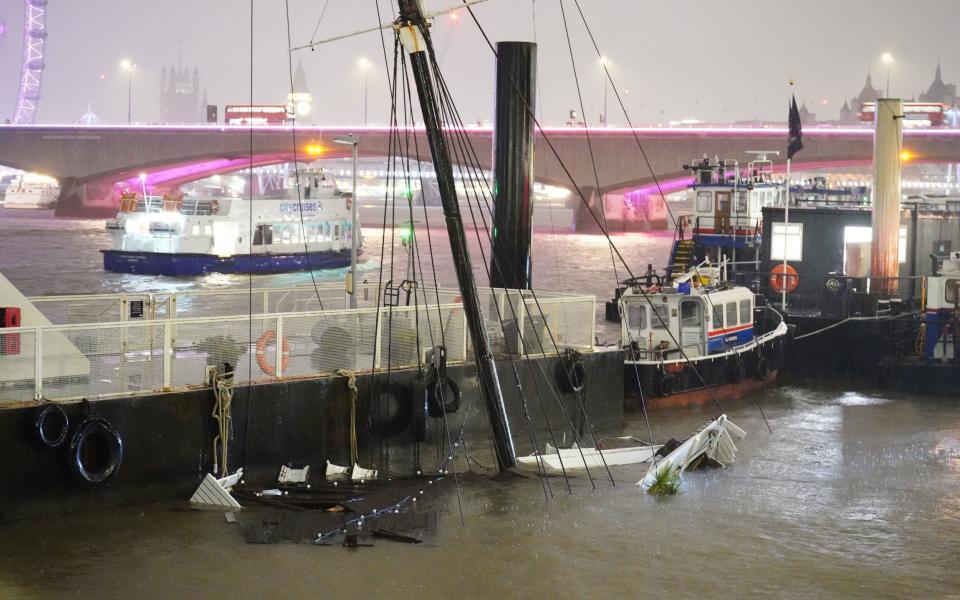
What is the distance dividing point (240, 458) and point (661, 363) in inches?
474

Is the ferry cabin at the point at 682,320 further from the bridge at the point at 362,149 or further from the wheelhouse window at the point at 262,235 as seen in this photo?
the bridge at the point at 362,149

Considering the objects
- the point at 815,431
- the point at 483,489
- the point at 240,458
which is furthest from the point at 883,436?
the point at 240,458

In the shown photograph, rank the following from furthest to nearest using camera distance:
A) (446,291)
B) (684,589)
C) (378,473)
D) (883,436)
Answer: (883,436), (446,291), (378,473), (684,589)

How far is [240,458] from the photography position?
53.4 ft

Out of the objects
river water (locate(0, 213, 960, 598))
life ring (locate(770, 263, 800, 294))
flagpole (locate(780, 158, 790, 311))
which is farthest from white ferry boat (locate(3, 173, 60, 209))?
river water (locate(0, 213, 960, 598))

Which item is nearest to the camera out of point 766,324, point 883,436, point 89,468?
point 89,468

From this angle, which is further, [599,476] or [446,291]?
[446,291]

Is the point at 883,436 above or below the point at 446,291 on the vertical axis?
below

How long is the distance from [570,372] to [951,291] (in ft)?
46.3

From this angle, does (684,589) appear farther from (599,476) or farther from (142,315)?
(142,315)

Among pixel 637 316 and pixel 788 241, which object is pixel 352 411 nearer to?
pixel 637 316

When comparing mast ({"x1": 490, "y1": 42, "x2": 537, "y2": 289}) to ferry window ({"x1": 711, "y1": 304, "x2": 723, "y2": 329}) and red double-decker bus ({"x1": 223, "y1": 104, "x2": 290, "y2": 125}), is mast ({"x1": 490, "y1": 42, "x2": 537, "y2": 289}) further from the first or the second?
red double-decker bus ({"x1": 223, "y1": 104, "x2": 290, "y2": 125})

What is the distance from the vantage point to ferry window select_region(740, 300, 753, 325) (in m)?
29.2

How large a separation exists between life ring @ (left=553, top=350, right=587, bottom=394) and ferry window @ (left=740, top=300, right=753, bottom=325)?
9.14 m
